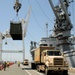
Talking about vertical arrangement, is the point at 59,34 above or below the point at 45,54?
above

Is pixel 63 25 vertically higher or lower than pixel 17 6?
higher

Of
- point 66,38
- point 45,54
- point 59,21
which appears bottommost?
point 45,54

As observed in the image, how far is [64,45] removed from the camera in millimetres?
85312

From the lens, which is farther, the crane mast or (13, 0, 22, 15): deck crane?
the crane mast

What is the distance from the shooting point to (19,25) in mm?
55094

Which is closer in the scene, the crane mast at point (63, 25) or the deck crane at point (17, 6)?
the deck crane at point (17, 6)

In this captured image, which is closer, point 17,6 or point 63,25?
point 17,6

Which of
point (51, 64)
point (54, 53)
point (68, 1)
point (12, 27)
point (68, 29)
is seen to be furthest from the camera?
point (68, 1)

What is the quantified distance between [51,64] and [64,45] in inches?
2262

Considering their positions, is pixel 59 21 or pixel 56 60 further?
pixel 59 21

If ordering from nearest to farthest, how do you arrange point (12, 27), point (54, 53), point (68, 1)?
point (54, 53) → point (12, 27) → point (68, 1)

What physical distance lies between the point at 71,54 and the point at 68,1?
30.5 metres

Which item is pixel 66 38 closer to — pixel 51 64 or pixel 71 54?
pixel 71 54

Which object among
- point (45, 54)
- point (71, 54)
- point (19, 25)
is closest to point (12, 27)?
point (19, 25)
